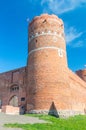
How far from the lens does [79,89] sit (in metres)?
27.6

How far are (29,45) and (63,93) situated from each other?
265 inches

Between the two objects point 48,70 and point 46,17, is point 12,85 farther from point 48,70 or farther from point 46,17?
point 46,17

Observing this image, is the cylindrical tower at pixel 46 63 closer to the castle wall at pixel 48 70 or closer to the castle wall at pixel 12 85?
the castle wall at pixel 48 70

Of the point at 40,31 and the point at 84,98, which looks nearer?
the point at 40,31

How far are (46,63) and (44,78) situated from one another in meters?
1.57

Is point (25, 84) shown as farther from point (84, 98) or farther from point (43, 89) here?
point (84, 98)

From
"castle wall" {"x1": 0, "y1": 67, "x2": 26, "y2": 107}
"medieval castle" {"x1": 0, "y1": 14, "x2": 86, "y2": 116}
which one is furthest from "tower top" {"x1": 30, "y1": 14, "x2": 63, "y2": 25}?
"castle wall" {"x1": 0, "y1": 67, "x2": 26, "y2": 107}

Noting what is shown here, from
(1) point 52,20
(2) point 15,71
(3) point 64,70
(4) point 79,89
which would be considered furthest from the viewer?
(4) point 79,89

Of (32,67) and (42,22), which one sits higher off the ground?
(42,22)

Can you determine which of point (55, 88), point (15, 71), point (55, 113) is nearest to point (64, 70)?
point (55, 88)

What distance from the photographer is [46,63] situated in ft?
68.7

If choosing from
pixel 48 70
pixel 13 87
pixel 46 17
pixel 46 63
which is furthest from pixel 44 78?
pixel 46 17

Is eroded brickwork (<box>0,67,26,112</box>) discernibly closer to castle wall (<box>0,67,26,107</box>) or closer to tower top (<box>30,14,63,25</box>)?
castle wall (<box>0,67,26,107</box>)

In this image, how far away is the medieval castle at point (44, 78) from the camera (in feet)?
64.7
